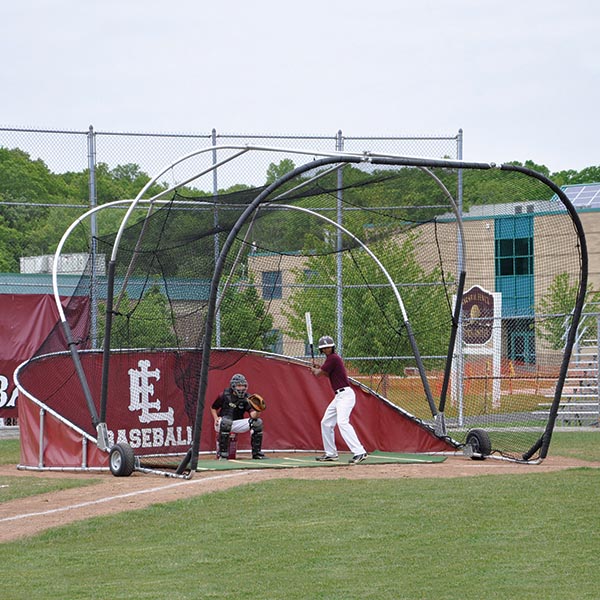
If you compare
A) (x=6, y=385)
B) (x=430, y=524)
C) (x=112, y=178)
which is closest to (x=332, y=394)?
(x=6, y=385)

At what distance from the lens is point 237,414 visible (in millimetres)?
15664

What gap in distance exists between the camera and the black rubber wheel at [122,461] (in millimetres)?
13391

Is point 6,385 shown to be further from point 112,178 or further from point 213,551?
point 112,178

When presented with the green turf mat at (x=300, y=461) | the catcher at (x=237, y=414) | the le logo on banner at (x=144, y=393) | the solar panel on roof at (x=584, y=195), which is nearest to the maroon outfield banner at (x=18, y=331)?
the le logo on banner at (x=144, y=393)

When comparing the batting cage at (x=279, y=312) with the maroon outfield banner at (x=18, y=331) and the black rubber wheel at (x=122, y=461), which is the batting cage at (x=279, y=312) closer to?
the black rubber wheel at (x=122, y=461)

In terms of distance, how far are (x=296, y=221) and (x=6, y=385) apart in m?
6.52

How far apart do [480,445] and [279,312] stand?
541 centimetres

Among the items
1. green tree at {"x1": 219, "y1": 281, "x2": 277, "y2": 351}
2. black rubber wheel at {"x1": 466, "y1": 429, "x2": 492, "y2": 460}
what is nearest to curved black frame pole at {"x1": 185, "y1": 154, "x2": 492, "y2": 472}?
black rubber wheel at {"x1": 466, "y1": 429, "x2": 492, "y2": 460}

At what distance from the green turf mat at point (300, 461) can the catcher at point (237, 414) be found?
0.25m

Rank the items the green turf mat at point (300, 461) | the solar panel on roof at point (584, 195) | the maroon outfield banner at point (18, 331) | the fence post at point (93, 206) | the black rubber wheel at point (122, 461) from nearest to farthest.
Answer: the black rubber wheel at point (122, 461) < the green turf mat at point (300, 461) < the fence post at point (93, 206) < the maroon outfield banner at point (18, 331) < the solar panel on roof at point (584, 195)

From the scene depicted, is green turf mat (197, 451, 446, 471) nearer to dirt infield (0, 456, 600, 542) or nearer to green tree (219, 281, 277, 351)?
dirt infield (0, 456, 600, 542)

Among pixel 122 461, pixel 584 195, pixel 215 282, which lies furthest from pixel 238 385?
pixel 584 195

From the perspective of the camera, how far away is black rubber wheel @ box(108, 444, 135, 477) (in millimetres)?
13391

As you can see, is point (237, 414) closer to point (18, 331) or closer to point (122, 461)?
point (122, 461)
